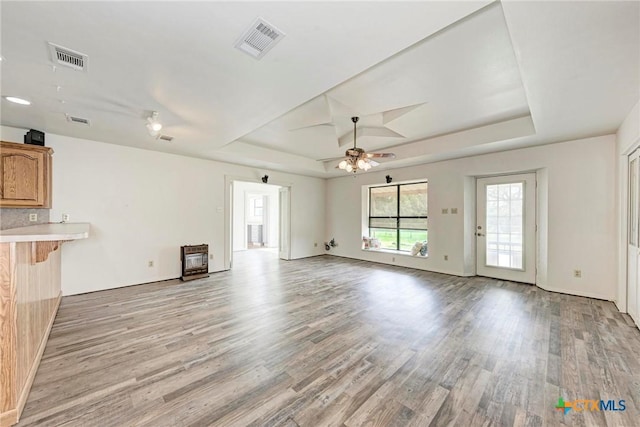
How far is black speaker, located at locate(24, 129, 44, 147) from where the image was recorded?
363 centimetres

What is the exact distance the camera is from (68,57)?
2.00m

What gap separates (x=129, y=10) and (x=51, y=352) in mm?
3052

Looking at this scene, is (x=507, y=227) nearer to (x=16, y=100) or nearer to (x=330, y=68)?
(x=330, y=68)

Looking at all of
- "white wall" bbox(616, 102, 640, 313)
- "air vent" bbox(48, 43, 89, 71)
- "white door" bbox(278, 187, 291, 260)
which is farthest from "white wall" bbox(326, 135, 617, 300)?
"air vent" bbox(48, 43, 89, 71)

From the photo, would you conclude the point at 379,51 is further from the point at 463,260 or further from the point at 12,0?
the point at 463,260

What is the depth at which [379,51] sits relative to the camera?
1.86 m

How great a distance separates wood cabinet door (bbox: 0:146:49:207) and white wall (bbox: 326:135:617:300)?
6.92 meters

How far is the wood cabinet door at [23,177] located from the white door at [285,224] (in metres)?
4.83

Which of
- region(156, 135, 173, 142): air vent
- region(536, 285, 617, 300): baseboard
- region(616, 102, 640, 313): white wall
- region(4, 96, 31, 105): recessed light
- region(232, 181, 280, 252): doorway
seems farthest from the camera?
region(232, 181, 280, 252): doorway

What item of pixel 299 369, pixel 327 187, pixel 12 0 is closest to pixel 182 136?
pixel 12 0

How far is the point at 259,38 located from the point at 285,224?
238 inches

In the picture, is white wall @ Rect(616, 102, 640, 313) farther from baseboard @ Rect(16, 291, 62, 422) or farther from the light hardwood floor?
baseboard @ Rect(16, 291, 62, 422)

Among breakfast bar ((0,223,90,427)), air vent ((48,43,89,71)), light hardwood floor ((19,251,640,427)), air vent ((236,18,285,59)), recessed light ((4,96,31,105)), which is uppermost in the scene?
recessed light ((4,96,31,105))

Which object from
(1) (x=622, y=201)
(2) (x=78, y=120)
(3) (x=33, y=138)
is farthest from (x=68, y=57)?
(1) (x=622, y=201)
